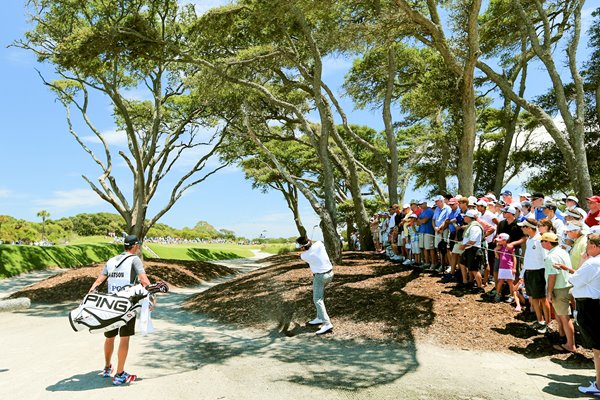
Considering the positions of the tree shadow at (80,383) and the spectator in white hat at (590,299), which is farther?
the tree shadow at (80,383)

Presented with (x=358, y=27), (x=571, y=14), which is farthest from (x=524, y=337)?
(x=571, y=14)

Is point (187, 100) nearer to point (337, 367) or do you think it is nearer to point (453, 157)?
point (453, 157)

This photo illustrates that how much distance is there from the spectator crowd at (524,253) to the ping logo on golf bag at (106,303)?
5418 millimetres

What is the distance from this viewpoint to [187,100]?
66.2ft

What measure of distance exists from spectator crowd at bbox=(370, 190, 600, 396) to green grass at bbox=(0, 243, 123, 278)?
1718cm

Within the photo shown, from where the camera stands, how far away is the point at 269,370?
5.89 metres

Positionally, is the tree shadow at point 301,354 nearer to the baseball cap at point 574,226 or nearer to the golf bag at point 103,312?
the golf bag at point 103,312

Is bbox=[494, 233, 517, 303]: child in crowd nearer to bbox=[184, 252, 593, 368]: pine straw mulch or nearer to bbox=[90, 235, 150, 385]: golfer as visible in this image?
bbox=[184, 252, 593, 368]: pine straw mulch

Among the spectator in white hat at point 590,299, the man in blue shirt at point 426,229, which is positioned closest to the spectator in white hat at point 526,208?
the man in blue shirt at point 426,229

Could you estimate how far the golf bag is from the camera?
5.16 metres

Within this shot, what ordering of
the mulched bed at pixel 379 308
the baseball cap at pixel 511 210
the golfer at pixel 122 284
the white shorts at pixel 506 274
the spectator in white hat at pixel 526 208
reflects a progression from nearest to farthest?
the golfer at pixel 122 284 → the mulched bed at pixel 379 308 → the white shorts at pixel 506 274 → the baseball cap at pixel 511 210 → the spectator in white hat at pixel 526 208

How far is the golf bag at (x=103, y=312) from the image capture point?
16.9 feet

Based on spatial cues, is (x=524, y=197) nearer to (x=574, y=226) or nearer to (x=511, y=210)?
(x=511, y=210)

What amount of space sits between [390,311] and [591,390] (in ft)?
12.6
